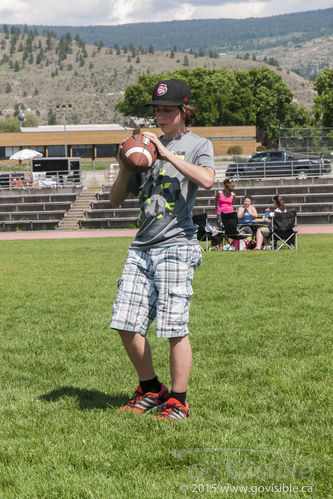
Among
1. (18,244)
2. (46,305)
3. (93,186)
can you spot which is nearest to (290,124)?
(93,186)

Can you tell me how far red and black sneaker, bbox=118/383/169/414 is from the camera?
416 cm

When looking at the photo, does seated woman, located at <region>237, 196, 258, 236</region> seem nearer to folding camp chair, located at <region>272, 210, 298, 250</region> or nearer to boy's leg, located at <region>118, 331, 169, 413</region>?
folding camp chair, located at <region>272, 210, 298, 250</region>

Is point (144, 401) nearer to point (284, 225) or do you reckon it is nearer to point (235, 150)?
point (284, 225)

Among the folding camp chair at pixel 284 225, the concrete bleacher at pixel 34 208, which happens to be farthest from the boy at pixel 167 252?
the concrete bleacher at pixel 34 208

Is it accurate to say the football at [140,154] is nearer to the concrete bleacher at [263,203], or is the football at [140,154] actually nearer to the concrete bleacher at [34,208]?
the concrete bleacher at [263,203]

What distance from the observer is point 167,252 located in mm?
3977

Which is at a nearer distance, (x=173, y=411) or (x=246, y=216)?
(x=173, y=411)

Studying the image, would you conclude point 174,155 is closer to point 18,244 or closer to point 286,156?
point 18,244

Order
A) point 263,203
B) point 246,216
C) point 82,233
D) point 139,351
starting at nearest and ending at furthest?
1. point 139,351
2. point 246,216
3. point 82,233
4. point 263,203

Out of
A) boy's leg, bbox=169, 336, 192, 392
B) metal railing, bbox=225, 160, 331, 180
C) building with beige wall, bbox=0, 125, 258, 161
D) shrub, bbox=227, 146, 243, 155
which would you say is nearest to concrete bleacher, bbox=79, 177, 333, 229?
metal railing, bbox=225, 160, 331, 180

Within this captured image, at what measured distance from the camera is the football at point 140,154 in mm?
3793

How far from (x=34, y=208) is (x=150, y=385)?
2629 centimetres

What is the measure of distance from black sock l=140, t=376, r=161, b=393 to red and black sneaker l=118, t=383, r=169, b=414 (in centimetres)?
3

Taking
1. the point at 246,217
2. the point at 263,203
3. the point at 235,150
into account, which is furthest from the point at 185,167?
the point at 235,150
